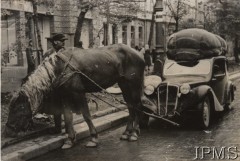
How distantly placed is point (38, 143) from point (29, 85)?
3.28 ft

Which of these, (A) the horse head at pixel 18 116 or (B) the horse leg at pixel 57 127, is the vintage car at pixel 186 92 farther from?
(A) the horse head at pixel 18 116

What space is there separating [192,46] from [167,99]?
2.16m

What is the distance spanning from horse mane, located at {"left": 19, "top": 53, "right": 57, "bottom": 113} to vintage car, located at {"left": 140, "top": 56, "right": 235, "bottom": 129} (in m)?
2.17

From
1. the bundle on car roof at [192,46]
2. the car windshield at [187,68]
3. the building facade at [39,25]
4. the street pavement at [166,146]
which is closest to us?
the street pavement at [166,146]

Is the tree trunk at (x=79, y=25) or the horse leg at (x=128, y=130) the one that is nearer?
the horse leg at (x=128, y=130)

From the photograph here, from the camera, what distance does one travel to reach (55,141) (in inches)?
320

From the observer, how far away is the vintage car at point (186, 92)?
9.57 meters

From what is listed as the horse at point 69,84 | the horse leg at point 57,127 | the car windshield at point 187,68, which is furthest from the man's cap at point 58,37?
the car windshield at point 187,68

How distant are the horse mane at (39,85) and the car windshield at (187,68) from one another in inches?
152

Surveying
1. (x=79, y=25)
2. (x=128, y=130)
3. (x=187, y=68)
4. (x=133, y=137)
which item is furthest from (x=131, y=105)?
(x=79, y=25)

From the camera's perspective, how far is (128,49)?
8.95 meters

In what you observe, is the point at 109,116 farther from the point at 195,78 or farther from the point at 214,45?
the point at 214,45

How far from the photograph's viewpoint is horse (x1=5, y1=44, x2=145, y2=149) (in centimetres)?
779

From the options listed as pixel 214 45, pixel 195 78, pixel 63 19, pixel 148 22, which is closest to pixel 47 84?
pixel 195 78
